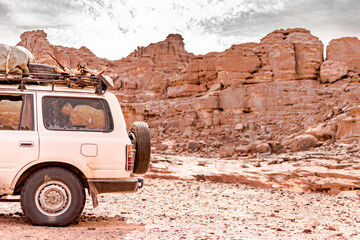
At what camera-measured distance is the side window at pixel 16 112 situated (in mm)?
4900

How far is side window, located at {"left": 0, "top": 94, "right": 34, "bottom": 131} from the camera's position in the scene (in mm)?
4900

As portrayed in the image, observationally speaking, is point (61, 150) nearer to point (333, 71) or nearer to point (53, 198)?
point (53, 198)

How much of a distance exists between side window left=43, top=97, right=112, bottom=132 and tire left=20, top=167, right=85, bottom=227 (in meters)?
0.64

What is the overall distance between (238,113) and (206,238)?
4226 centimetres

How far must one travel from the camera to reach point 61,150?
4820 millimetres

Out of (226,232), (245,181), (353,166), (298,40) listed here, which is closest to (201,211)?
(226,232)

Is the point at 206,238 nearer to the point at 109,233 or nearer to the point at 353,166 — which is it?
the point at 109,233

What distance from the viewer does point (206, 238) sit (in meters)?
4.44

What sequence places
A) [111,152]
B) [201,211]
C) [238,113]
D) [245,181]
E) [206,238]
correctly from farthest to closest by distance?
[238,113] → [245,181] → [201,211] → [111,152] → [206,238]

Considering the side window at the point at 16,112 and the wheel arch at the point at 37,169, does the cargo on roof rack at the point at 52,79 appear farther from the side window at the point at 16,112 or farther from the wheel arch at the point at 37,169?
the wheel arch at the point at 37,169

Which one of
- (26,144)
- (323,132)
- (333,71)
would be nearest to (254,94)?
(333,71)

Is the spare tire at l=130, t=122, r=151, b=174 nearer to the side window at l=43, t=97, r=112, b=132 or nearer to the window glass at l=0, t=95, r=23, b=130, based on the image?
the side window at l=43, t=97, r=112, b=132

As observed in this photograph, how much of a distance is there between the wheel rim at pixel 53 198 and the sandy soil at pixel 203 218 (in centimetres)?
27

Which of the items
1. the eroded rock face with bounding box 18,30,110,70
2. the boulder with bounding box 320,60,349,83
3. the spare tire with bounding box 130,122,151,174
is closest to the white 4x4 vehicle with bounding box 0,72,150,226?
the spare tire with bounding box 130,122,151,174
